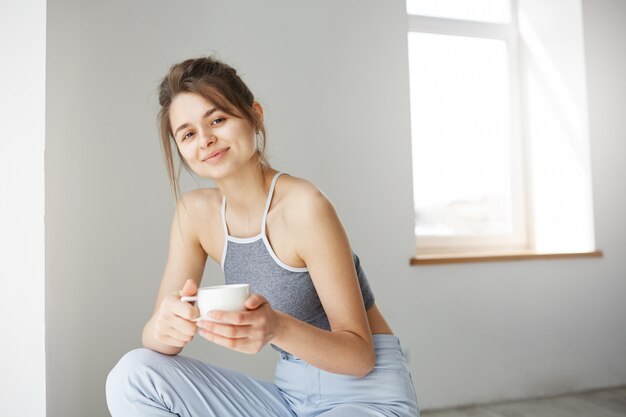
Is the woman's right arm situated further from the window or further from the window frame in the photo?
the window frame

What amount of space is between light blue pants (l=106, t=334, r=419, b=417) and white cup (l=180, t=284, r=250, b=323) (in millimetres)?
337

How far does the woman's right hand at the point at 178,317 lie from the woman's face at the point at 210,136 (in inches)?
15.8

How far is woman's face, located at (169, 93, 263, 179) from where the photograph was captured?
52.7 inches

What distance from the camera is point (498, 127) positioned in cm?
346

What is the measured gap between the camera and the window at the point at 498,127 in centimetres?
325

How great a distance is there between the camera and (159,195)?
249 centimetres

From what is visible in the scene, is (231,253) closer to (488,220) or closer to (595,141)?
(488,220)

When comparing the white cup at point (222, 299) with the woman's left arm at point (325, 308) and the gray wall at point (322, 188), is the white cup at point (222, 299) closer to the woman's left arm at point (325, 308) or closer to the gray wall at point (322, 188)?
the woman's left arm at point (325, 308)

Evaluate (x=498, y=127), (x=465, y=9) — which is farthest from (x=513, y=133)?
(x=465, y=9)

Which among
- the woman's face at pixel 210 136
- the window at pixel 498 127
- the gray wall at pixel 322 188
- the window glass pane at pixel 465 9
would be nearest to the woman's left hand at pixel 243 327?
the woman's face at pixel 210 136

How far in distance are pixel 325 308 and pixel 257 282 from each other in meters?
0.21
